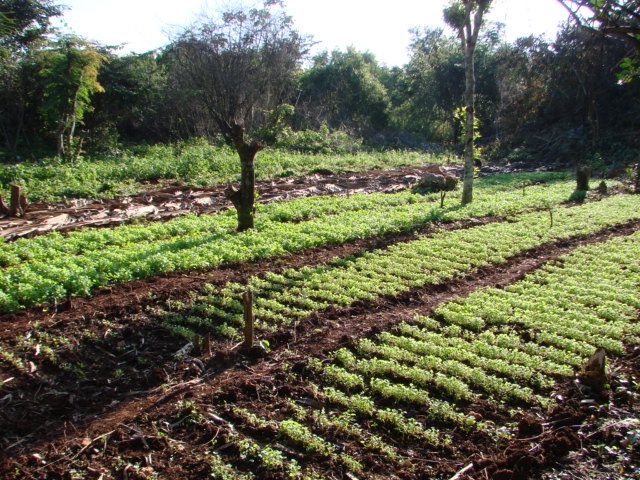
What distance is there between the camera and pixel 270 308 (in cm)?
745

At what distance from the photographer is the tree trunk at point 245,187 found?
37.2ft

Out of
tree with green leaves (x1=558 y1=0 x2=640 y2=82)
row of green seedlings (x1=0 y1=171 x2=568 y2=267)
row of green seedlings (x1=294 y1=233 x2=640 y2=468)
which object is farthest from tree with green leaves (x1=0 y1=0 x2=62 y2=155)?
tree with green leaves (x1=558 y1=0 x2=640 y2=82)

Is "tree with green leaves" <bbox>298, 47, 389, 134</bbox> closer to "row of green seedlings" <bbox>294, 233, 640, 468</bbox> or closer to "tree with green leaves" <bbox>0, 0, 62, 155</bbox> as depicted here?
"tree with green leaves" <bbox>0, 0, 62, 155</bbox>

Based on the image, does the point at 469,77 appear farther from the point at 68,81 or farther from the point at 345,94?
the point at 345,94

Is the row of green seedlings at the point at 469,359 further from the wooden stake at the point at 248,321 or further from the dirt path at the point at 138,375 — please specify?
the wooden stake at the point at 248,321

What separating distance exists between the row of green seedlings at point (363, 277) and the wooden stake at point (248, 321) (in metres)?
0.42

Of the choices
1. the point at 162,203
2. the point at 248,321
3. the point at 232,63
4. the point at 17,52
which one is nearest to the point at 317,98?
the point at 232,63

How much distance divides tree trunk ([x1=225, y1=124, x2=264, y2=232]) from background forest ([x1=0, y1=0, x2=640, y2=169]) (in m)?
12.0

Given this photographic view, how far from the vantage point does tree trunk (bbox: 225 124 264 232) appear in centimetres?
1133

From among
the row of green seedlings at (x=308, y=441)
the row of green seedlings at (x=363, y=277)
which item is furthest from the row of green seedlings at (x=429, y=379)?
the row of green seedlings at (x=363, y=277)

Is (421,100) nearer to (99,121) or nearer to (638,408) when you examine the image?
(99,121)

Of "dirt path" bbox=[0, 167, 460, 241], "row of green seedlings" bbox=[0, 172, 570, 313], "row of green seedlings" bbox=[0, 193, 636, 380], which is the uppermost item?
"dirt path" bbox=[0, 167, 460, 241]

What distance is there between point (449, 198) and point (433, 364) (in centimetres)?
1230

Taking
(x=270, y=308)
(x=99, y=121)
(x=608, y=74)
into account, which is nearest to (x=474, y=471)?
(x=270, y=308)
